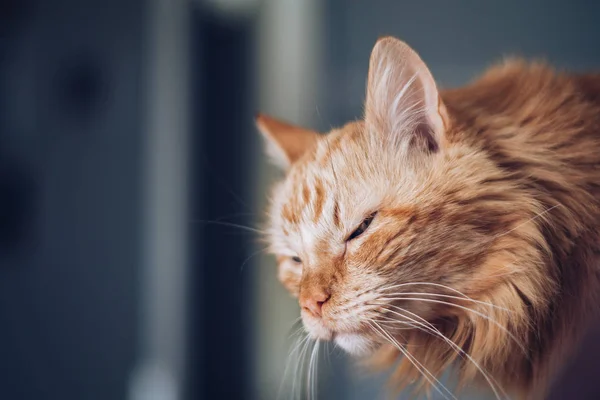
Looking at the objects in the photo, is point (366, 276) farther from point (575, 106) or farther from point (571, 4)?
point (571, 4)

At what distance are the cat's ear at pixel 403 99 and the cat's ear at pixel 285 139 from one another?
0.68ft

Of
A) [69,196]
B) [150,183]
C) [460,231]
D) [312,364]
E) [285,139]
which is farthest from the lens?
[150,183]

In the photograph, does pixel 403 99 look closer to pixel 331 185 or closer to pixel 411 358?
pixel 331 185

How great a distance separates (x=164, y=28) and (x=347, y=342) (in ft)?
4.51

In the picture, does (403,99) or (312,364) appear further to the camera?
(312,364)

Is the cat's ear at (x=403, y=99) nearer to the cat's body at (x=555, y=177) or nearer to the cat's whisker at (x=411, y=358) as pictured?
the cat's body at (x=555, y=177)

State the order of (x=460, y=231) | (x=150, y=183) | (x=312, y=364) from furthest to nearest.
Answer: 1. (x=150, y=183)
2. (x=312, y=364)
3. (x=460, y=231)

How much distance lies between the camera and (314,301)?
2.19 ft

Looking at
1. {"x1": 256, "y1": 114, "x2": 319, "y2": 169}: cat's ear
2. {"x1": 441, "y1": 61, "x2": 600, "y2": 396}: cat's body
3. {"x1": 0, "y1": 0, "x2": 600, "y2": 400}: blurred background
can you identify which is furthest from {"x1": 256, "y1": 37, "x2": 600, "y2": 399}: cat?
{"x1": 0, "y1": 0, "x2": 600, "y2": 400}: blurred background

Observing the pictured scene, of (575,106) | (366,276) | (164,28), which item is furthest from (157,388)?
(575,106)

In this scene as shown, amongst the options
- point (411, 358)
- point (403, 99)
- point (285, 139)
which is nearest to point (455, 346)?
point (411, 358)

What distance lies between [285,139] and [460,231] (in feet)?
1.30

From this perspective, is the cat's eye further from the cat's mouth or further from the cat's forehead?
the cat's mouth

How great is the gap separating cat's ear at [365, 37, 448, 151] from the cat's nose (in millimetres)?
210
